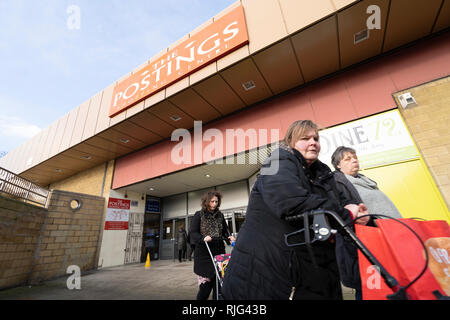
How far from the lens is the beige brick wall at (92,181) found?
29.5ft

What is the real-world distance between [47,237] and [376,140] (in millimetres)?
9573

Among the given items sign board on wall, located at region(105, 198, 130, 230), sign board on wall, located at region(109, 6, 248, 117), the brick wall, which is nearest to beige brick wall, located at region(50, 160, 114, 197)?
sign board on wall, located at region(105, 198, 130, 230)

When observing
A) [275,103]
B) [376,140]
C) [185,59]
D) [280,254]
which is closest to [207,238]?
[280,254]

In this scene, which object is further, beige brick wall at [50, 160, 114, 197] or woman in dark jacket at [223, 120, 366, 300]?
beige brick wall at [50, 160, 114, 197]

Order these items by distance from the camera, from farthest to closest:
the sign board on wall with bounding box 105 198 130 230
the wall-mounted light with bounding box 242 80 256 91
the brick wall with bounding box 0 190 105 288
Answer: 1. the sign board on wall with bounding box 105 198 130 230
2. the wall-mounted light with bounding box 242 80 256 91
3. the brick wall with bounding box 0 190 105 288

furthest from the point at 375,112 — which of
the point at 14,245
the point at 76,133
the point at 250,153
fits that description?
the point at 76,133

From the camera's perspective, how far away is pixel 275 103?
18.1 ft

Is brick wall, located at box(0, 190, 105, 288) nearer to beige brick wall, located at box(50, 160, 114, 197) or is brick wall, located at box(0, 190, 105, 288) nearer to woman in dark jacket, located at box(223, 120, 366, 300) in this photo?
beige brick wall, located at box(50, 160, 114, 197)

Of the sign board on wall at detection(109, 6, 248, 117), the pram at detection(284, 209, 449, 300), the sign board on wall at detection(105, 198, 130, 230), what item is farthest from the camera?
the sign board on wall at detection(105, 198, 130, 230)

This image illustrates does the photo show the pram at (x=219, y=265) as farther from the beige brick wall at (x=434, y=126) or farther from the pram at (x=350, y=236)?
the beige brick wall at (x=434, y=126)

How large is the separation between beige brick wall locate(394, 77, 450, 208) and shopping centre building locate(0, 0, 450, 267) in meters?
0.02

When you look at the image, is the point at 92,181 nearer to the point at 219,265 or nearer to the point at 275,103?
the point at 275,103

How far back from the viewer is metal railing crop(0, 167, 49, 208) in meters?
5.07

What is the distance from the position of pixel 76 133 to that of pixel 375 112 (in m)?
10.1
